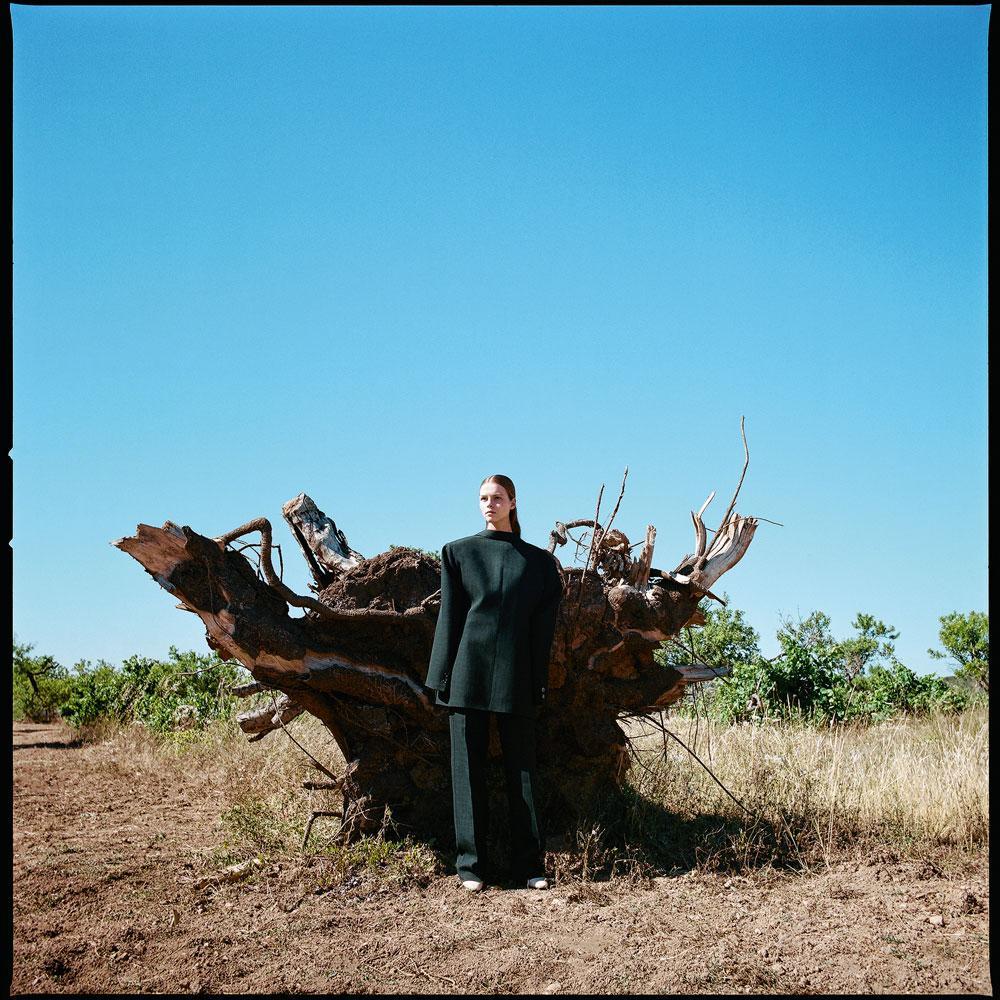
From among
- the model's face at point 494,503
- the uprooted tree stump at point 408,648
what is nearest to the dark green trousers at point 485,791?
the uprooted tree stump at point 408,648

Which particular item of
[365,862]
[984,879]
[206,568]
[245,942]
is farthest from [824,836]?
[206,568]

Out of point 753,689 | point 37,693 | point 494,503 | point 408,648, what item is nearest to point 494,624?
point 494,503

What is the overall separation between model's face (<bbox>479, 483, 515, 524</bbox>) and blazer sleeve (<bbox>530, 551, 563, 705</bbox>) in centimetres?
41

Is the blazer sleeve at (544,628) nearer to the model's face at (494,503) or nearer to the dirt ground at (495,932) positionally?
the model's face at (494,503)

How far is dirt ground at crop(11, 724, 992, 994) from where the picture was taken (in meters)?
4.41

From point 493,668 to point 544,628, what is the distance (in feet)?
1.42

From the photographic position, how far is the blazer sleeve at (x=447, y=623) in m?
6.04

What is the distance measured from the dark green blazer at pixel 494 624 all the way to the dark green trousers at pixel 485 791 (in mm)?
166

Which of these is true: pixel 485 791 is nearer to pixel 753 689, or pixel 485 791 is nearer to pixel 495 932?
pixel 495 932

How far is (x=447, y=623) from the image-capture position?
19.9 feet

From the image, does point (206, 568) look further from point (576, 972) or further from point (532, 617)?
point (576, 972)

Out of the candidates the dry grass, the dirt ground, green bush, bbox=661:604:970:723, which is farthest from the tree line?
the dirt ground

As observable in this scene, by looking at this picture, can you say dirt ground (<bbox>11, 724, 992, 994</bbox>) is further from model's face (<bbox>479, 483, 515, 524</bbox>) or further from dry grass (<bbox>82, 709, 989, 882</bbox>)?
model's face (<bbox>479, 483, 515, 524</bbox>)

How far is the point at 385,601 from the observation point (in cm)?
675
